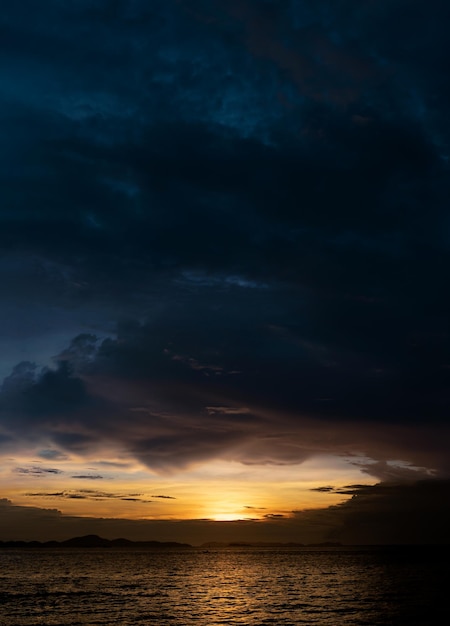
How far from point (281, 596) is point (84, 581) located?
51075mm

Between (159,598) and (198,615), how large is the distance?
21.6m

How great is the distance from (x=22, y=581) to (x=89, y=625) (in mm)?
74835

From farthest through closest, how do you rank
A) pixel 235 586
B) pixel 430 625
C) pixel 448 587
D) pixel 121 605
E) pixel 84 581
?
pixel 84 581 → pixel 235 586 → pixel 448 587 → pixel 121 605 → pixel 430 625

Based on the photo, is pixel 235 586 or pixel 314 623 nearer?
pixel 314 623

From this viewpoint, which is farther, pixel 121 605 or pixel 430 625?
pixel 121 605

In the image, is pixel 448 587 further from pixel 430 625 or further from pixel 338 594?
pixel 430 625

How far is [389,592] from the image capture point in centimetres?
9356

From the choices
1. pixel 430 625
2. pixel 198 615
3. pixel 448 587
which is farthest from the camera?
pixel 448 587

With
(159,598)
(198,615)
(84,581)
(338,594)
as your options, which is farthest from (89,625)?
(84,581)

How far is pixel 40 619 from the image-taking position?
64938mm

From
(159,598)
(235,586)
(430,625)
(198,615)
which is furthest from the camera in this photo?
(235,586)

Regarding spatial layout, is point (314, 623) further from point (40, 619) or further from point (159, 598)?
point (159, 598)

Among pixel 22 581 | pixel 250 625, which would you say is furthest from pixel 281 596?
pixel 22 581

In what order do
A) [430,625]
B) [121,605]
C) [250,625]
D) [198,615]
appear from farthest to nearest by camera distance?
[121,605] → [198,615] → [250,625] → [430,625]
